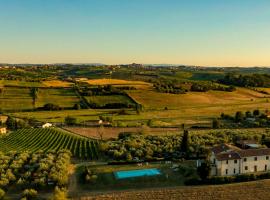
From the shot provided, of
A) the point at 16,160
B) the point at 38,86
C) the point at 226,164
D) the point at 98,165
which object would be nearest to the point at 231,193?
the point at 226,164

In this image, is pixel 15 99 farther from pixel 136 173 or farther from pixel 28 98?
pixel 136 173

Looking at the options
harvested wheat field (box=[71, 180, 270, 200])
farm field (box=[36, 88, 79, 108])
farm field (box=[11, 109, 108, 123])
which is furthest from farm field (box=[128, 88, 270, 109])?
harvested wheat field (box=[71, 180, 270, 200])

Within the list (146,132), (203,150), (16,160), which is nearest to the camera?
(16,160)

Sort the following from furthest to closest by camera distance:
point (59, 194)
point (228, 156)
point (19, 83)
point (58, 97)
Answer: point (19, 83)
point (58, 97)
point (228, 156)
point (59, 194)

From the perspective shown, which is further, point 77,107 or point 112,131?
point 77,107

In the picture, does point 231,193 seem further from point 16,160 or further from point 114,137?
point 114,137

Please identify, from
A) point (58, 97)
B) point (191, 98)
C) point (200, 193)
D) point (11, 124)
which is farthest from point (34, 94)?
point (200, 193)
